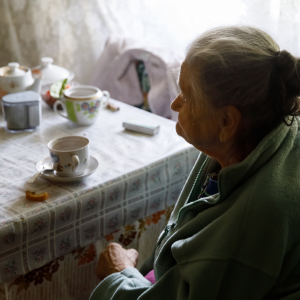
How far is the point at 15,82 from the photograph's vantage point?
1.46m

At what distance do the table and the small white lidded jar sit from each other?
0.10 feet

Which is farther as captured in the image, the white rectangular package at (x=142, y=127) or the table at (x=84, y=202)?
the white rectangular package at (x=142, y=127)

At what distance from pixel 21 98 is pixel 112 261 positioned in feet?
2.10

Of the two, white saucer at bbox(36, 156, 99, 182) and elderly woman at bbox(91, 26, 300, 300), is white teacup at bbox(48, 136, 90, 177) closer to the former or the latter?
white saucer at bbox(36, 156, 99, 182)

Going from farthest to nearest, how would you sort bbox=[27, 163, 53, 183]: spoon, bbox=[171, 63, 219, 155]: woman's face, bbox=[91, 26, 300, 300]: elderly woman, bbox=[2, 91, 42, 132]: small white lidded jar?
bbox=[2, 91, 42, 132]: small white lidded jar, bbox=[27, 163, 53, 183]: spoon, bbox=[171, 63, 219, 155]: woman's face, bbox=[91, 26, 300, 300]: elderly woman

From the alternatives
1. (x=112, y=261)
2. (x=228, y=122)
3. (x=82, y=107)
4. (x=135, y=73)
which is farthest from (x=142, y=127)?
(x=135, y=73)

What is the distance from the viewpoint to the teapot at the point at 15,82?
1459 millimetres

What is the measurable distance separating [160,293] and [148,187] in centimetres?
38

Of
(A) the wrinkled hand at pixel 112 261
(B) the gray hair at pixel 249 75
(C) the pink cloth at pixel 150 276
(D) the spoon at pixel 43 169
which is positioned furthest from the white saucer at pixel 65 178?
(B) the gray hair at pixel 249 75

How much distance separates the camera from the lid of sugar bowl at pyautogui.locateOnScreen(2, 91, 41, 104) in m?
1.31

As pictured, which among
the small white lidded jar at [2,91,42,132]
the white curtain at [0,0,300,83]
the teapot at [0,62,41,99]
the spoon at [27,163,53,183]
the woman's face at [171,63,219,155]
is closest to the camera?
the woman's face at [171,63,219,155]

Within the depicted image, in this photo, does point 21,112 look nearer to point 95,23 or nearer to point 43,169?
point 43,169

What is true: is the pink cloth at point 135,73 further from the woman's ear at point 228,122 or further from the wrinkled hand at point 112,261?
the woman's ear at point 228,122

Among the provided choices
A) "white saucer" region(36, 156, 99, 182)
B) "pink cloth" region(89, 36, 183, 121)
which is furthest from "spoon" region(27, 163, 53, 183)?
"pink cloth" region(89, 36, 183, 121)
